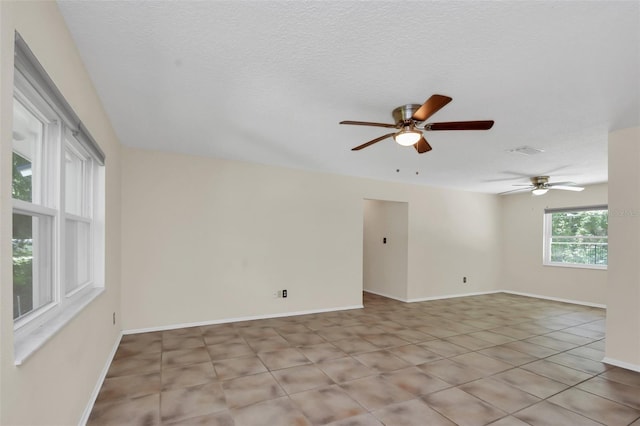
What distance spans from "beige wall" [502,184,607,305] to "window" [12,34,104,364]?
781cm

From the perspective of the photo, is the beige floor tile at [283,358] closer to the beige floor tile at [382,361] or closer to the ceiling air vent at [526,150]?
the beige floor tile at [382,361]

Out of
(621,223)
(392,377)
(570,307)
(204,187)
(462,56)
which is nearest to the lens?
(462,56)

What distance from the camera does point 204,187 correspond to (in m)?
4.41

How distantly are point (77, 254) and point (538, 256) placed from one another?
794 cm

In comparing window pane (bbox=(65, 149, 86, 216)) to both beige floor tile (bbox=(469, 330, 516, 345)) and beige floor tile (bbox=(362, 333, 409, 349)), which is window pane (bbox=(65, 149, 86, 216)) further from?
beige floor tile (bbox=(469, 330, 516, 345))

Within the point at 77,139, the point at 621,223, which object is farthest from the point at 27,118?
the point at 621,223

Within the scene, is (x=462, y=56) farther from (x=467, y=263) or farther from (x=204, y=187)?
(x=467, y=263)

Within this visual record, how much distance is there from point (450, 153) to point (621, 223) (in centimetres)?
182

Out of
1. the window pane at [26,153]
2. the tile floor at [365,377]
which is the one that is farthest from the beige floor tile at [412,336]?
the window pane at [26,153]

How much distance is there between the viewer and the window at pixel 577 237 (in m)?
6.07

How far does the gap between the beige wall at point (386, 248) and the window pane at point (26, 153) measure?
5529 millimetres

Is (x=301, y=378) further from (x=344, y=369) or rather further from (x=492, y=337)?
(x=492, y=337)

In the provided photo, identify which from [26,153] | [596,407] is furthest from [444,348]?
[26,153]

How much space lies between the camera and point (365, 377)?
9.24 feet
